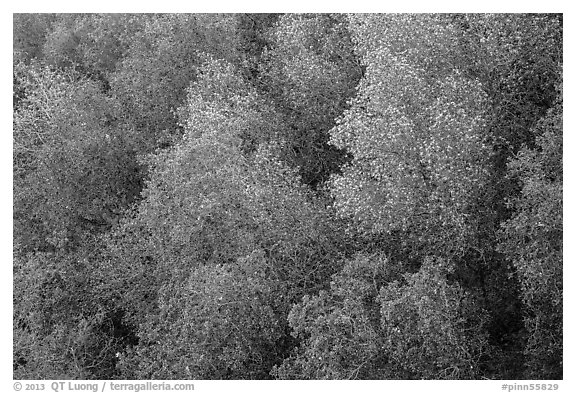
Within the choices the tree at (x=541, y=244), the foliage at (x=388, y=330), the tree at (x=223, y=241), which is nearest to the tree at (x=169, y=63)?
the tree at (x=223, y=241)

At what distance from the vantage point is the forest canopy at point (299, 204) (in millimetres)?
23797

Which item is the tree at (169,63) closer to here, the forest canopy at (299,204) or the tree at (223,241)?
the forest canopy at (299,204)

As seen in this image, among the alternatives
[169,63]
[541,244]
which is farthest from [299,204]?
[169,63]

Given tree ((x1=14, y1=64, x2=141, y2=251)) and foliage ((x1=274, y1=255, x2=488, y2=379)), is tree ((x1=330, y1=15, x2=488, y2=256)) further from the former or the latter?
tree ((x1=14, y1=64, x2=141, y2=251))

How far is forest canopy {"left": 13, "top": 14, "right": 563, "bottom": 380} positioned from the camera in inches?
937

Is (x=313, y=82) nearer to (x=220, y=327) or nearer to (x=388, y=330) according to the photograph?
(x=220, y=327)

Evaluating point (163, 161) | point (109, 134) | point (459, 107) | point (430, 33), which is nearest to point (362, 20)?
point (430, 33)

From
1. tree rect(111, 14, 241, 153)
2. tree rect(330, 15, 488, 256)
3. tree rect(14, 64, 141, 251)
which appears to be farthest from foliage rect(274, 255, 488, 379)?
tree rect(14, 64, 141, 251)

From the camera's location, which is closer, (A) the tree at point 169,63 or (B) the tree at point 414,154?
(B) the tree at point 414,154

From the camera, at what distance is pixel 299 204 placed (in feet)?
87.9

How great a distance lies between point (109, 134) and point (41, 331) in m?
7.87

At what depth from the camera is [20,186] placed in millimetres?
33125

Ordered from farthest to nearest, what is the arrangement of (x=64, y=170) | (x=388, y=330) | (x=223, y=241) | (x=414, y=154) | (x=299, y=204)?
(x=64, y=170) < (x=223, y=241) < (x=299, y=204) < (x=414, y=154) < (x=388, y=330)
